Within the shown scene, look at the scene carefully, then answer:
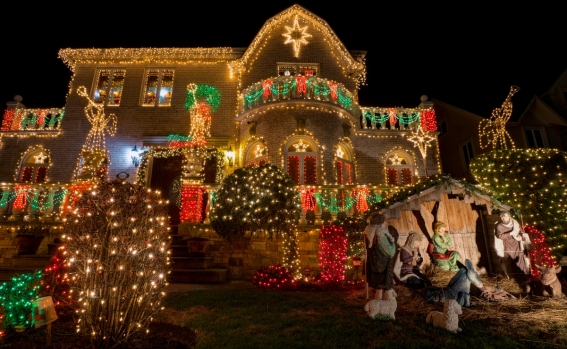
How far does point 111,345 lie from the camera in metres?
3.77

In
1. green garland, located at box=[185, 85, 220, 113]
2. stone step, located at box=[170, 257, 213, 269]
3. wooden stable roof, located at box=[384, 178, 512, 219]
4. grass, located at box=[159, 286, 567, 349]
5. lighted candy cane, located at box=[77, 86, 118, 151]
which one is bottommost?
grass, located at box=[159, 286, 567, 349]

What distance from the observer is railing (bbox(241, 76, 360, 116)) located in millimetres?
12367

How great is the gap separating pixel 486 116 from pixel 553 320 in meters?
15.6

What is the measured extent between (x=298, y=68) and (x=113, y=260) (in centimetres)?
1282

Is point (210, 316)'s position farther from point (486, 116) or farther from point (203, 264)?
point (486, 116)

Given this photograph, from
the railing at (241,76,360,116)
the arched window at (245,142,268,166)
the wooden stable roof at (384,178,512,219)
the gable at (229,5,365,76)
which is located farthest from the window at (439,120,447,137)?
the wooden stable roof at (384,178,512,219)

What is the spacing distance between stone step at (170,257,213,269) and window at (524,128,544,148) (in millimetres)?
18883

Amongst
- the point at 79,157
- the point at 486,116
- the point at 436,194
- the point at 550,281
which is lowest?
the point at 550,281

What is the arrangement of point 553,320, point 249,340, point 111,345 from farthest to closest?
point 553,320
point 249,340
point 111,345

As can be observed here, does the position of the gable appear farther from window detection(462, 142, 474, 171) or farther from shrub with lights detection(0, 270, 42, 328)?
shrub with lights detection(0, 270, 42, 328)

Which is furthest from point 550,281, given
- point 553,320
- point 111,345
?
point 111,345

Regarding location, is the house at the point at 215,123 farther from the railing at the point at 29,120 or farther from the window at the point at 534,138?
the window at the point at 534,138

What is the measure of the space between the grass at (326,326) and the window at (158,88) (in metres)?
11.1

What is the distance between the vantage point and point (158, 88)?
1487 centimetres
